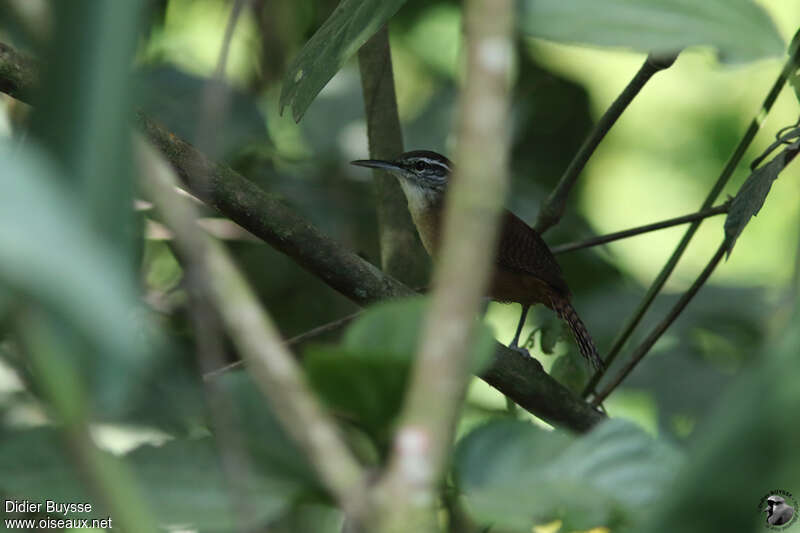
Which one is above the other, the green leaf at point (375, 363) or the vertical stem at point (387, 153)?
the vertical stem at point (387, 153)

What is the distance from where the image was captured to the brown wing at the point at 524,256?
3.81 m

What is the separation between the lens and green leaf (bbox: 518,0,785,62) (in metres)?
0.88

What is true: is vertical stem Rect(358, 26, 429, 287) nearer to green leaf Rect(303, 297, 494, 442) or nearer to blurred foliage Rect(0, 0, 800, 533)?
blurred foliage Rect(0, 0, 800, 533)

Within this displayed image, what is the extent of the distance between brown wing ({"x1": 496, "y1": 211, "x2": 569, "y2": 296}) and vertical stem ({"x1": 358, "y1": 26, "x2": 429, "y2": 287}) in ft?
2.50

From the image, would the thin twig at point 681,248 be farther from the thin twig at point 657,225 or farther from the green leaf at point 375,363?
the green leaf at point 375,363

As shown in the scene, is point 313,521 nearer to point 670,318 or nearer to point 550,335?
point 670,318

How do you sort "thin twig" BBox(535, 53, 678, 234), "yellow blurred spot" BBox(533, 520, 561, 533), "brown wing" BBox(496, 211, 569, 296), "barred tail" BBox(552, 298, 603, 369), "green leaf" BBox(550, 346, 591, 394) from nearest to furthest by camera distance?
"yellow blurred spot" BBox(533, 520, 561, 533) < "thin twig" BBox(535, 53, 678, 234) < "green leaf" BBox(550, 346, 591, 394) < "barred tail" BBox(552, 298, 603, 369) < "brown wing" BBox(496, 211, 569, 296)

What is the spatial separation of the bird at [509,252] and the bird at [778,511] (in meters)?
2.39

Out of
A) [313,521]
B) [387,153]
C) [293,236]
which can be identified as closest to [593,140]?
[387,153]

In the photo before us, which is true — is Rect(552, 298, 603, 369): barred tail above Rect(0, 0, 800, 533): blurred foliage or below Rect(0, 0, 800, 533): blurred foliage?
above

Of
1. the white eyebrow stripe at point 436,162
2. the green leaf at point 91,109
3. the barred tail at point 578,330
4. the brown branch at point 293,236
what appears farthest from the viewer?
the white eyebrow stripe at point 436,162

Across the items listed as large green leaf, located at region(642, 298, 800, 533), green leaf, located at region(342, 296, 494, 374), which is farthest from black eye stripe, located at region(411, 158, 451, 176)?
large green leaf, located at region(642, 298, 800, 533)

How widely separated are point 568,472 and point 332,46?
2.72ft

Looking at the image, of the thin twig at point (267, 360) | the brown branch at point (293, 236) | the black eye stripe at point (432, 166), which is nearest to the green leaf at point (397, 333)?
the thin twig at point (267, 360)
